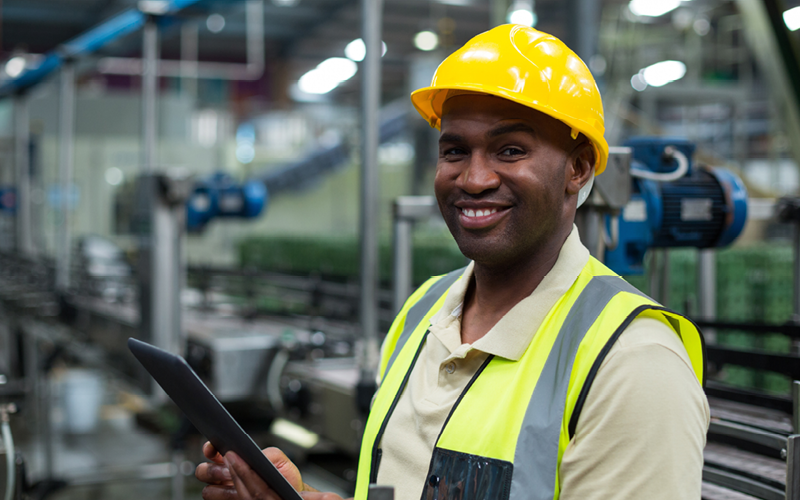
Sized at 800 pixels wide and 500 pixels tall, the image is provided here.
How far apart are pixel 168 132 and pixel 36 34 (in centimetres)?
587

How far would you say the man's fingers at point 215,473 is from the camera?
3.89 ft

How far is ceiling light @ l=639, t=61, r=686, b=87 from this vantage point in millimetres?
10016

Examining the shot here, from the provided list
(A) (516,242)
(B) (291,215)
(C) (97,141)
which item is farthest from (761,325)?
(B) (291,215)

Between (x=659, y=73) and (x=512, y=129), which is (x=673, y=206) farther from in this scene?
(x=659, y=73)

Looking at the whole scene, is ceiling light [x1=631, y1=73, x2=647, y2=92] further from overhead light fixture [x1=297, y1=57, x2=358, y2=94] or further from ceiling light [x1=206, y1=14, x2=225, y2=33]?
overhead light fixture [x1=297, y1=57, x2=358, y2=94]

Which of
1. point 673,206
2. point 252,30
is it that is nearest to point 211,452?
point 673,206

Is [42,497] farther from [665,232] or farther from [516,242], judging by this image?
[516,242]

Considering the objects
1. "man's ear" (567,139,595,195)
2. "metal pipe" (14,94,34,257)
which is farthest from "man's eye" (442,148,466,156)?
"metal pipe" (14,94,34,257)

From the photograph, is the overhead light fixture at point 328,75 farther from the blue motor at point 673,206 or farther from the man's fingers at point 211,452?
the man's fingers at point 211,452

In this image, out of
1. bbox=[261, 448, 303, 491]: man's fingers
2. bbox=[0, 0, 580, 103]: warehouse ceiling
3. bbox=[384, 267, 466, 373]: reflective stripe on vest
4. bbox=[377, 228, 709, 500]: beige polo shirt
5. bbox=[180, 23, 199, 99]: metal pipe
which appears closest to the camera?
bbox=[377, 228, 709, 500]: beige polo shirt

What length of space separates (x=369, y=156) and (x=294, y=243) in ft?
23.9

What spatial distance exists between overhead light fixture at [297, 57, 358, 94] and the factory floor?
11.2 meters

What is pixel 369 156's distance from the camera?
2559 mm

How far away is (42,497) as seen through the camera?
4285mm
